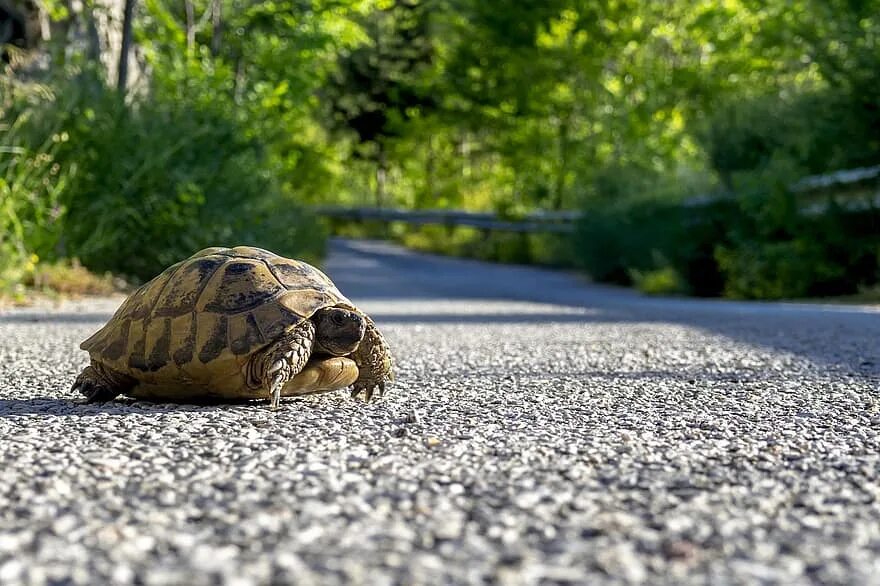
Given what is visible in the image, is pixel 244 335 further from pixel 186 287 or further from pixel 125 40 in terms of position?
pixel 125 40

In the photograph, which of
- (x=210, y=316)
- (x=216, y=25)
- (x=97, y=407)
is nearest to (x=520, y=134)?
(x=216, y=25)

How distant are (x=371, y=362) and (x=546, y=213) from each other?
64.4 ft

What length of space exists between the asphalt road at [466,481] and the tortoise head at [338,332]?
288mm

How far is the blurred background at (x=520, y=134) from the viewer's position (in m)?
12.7

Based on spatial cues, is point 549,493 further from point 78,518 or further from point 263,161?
point 263,161

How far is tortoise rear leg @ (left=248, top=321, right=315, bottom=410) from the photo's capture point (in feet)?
14.5

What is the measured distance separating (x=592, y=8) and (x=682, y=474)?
81.7 ft

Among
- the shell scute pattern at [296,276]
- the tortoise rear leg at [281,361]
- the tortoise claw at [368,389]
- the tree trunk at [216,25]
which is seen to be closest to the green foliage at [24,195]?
the shell scute pattern at [296,276]

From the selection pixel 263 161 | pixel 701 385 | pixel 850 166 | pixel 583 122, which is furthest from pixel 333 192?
pixel 701 385

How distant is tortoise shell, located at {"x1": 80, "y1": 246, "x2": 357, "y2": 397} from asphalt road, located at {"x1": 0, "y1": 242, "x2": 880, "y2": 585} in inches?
7.0

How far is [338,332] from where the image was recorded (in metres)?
4.70

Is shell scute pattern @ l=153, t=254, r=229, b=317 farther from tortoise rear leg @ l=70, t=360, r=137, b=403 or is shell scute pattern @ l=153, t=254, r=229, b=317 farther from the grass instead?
the grass

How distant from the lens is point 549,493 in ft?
9.57

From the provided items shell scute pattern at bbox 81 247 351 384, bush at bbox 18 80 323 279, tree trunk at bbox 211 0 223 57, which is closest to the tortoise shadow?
shell scute pattern at bbox 81 247 351 384
